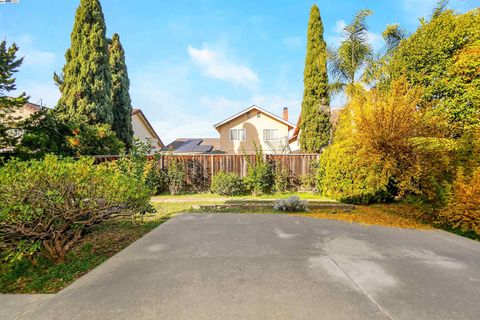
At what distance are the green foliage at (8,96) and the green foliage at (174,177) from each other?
6.28m

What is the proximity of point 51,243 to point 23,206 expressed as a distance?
982 millimetres

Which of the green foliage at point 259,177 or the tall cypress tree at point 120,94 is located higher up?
the tall cypress tree at point 120,94

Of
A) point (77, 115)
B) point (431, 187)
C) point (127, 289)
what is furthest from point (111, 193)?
point (77, 115)

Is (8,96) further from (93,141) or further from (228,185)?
(228,185)

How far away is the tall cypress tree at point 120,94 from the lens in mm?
14445

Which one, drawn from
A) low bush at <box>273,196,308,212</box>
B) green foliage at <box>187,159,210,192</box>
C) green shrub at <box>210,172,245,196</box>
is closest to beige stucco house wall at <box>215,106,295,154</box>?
green foliage at <box>187,159,210,192</box>

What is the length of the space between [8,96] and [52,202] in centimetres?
1141

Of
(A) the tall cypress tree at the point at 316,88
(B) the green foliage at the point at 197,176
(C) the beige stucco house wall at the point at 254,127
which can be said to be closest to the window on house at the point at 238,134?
(C) the beige stucco house wall at the point at 254,127

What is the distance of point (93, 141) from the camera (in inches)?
413

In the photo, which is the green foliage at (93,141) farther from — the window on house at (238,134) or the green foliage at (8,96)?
the window on house at (238,134)

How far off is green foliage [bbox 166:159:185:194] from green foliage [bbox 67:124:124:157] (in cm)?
239

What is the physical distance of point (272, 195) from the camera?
966cm

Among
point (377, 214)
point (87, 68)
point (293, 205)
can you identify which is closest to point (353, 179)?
point (377, 214)

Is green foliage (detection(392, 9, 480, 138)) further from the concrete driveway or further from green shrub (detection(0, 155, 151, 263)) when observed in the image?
green shrub (detection(0, 155, 151, 263))
